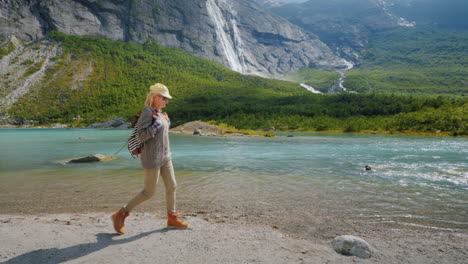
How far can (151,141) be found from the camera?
6570 millimetres

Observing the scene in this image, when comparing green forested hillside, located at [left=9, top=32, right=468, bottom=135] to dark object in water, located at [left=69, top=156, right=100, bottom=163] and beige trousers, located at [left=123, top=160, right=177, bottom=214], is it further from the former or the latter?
beige trousers, located at [left=123, top=160, right=177, bottom=214]

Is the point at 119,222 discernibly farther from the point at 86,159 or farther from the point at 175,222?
the point at 86,159

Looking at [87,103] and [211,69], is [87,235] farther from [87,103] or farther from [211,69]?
[211,69]

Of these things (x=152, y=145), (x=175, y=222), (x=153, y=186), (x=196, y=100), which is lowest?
(x=175, y=222)

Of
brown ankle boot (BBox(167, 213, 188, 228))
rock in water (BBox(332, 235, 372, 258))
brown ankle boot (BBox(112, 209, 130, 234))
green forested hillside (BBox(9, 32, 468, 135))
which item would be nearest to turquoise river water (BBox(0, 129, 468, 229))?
brown ankle boot (BBox(167, 213, 188, 228))

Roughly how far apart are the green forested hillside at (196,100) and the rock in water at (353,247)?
59.6 m

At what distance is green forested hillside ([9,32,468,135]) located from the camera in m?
73.1

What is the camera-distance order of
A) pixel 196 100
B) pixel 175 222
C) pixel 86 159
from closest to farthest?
pixel 175 222 < pixel 86 159 < pixel 196 100

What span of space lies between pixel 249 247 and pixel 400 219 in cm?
444

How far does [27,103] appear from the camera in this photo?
377 ft

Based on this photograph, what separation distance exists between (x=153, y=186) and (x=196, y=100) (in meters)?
115

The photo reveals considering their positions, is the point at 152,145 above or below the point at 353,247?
above

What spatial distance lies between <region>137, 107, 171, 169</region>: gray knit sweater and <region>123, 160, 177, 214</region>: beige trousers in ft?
0.52

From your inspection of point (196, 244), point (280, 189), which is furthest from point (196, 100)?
point (196, 244)
